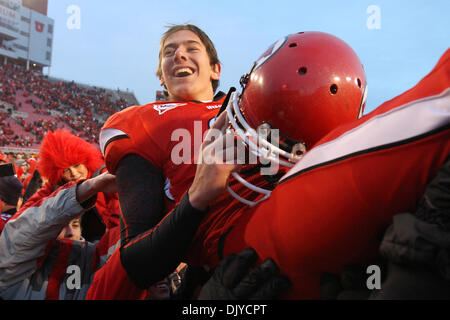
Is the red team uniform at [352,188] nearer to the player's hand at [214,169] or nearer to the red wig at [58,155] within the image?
the player's hand at [214,169]

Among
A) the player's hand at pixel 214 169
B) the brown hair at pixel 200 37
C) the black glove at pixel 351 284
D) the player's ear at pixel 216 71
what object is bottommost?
the black glove at pixel 351 284

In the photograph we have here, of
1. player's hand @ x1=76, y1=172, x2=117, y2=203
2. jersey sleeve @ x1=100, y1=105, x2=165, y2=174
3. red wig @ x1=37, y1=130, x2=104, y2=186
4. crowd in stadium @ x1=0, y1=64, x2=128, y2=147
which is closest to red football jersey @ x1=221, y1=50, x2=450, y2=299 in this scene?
jersey sleeve @ x1=100, y1=105, x2=165, y2=174

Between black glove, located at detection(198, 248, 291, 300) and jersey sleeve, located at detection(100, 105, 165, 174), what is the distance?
25.7 inches

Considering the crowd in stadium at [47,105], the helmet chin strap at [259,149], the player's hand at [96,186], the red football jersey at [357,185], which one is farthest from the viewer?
the crowd in stadium at [47,105]

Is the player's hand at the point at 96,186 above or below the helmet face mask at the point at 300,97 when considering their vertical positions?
below

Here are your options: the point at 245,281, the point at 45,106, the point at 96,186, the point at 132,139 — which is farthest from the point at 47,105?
the point at 245,281

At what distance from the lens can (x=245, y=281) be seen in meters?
0.83

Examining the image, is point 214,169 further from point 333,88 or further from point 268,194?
point 333,88

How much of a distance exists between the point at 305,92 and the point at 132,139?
0.76m

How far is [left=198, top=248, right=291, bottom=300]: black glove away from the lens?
80 centimetres

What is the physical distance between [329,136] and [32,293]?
1.88 meters

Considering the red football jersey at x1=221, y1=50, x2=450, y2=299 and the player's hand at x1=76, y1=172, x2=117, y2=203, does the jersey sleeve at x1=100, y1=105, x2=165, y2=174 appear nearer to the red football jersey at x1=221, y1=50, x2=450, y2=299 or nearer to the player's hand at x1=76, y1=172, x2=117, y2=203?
the player's hand at x1=76, y1=172, x2=117, y2=203

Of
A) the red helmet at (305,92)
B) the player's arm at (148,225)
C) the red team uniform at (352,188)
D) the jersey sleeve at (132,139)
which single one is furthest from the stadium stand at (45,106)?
the red team uniform at (352,188)

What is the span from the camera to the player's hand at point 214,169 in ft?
3.14
